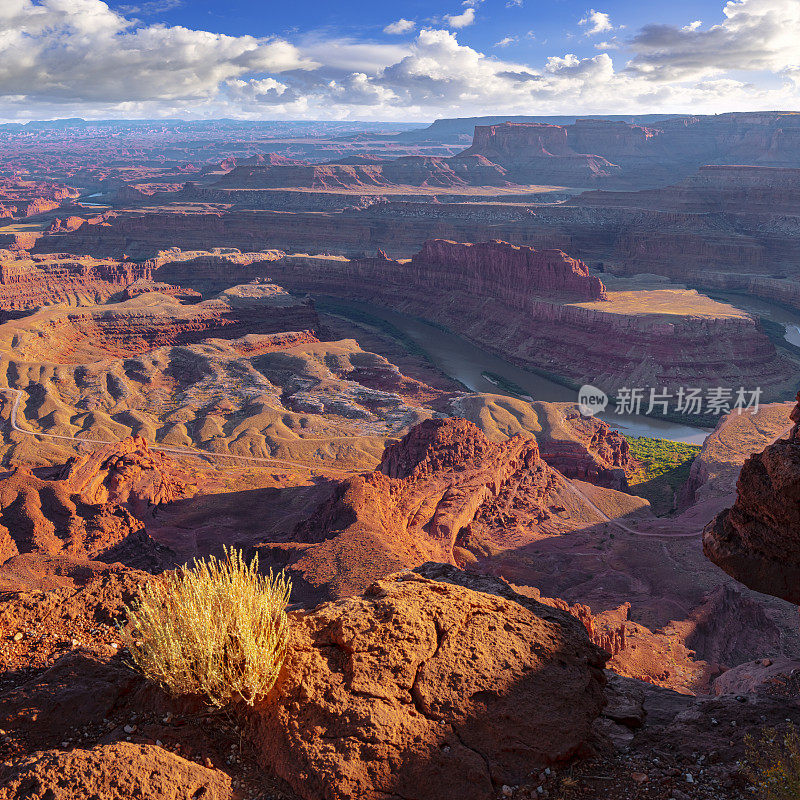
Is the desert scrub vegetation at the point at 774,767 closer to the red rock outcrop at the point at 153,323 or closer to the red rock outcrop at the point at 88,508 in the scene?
the red rock outcrop at the point at 88,508

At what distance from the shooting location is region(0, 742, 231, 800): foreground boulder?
7023 mm

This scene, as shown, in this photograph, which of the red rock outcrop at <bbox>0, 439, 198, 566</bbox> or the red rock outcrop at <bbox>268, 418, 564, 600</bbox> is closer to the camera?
the red rock outcrop at <bbox>268, 418, 564, 600</bbox>

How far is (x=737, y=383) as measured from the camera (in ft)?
239

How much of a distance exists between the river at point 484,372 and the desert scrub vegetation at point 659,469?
389 cm

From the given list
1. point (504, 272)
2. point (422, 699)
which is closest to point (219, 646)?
point (422, 699)

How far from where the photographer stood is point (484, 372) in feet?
269

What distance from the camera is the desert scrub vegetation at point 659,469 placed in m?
47.8

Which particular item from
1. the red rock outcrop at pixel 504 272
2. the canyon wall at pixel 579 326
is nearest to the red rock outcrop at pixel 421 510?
the canyon wall at pixel 579 326

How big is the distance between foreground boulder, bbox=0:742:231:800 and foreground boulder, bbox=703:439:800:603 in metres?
9.08

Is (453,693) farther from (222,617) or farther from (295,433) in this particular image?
(295,433)

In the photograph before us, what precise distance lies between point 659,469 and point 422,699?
4873 centimetres

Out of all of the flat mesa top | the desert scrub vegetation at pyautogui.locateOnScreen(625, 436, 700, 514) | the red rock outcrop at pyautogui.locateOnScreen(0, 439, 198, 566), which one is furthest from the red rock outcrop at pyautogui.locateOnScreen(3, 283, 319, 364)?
the desert scrub vegetation at pyautogui.locateOnScreen(625, 436, 700, 514)

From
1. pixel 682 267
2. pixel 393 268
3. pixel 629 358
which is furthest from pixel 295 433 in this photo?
pixel 682 267

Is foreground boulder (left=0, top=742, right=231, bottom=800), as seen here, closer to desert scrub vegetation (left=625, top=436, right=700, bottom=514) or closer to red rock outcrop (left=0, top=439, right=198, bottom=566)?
red rock outcrop (left=0, top=439, right=198, bottom=566)
